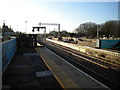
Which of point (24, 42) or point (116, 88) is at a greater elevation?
point (24, 42)

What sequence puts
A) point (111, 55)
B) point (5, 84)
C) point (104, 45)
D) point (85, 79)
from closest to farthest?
point (5, 84) < point (85, 79) < point (111, 55) < point (104, 45)

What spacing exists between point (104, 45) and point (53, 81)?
75.9 ft

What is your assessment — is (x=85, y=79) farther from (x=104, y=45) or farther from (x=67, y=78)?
(x=104, y=45)

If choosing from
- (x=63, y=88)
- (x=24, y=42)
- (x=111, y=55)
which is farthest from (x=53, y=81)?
(x=24, y=42)

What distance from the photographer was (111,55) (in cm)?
1775

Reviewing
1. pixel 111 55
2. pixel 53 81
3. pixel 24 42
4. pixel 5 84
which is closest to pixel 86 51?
pixel 111 55

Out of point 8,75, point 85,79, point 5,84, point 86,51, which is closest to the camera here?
point 5,84

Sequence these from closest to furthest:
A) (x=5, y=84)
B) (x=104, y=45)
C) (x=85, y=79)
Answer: (x=5, y=84) < (x=85, y=79) < (x=104, y=45)

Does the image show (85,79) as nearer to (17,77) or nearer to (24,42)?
(17,77)

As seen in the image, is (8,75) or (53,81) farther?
(8,75)

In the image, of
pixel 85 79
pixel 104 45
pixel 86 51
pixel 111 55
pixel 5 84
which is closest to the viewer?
pixel 5 84

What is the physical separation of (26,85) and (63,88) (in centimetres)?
234

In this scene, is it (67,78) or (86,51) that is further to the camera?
(86,51)

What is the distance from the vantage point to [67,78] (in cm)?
935
